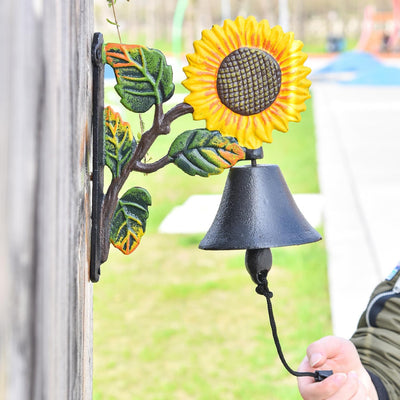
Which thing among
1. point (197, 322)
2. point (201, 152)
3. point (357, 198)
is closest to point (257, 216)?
point (201, 152)

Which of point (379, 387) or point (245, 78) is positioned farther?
point (379, 387)

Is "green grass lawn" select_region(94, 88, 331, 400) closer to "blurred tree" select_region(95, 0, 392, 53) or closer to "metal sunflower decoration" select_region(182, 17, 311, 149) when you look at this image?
"metal sunflower decoration" select_region(182, 17, 311, 149)

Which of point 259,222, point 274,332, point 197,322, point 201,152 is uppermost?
point 201,152

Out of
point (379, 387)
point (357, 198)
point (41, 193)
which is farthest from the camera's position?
point (357, 198)

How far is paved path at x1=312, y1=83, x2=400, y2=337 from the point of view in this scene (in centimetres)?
338

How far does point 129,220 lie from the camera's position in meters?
0.88

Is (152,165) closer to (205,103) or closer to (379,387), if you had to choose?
(205,103)

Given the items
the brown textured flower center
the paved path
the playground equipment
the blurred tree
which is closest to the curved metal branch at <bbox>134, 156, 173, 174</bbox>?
the brown textured flower center

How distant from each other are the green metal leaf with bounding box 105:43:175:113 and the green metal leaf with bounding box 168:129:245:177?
7 centimetres

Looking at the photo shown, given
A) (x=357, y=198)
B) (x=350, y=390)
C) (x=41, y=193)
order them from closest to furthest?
(x=41, y=193) → (x=350, y=390) → (x=357, y=198)

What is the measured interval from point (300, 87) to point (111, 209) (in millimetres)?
300

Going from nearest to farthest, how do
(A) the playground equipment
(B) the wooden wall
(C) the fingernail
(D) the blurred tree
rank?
(B) the wooden wall → (C) the fingernail → (A) the playground equipment → (D) the blurred tree

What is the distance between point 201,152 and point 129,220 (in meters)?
0.13

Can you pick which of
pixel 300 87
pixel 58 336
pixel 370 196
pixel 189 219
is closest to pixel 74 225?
pixel 58 336
